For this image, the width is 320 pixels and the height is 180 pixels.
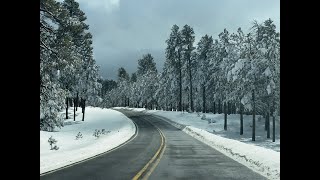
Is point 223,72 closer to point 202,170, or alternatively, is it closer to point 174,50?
point 174,50

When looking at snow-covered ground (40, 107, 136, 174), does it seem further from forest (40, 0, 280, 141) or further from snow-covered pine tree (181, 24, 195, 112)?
snow-covered pine tree (181, 24, 195, 112)

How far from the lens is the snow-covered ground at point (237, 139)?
55.5ft

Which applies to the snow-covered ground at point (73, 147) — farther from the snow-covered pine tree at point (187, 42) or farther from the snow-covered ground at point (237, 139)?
the snow-covered pine tree at point (187, 42)

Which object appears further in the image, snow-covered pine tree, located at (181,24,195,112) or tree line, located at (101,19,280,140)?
snow-covered pine tree, located at (181,24,195,112)

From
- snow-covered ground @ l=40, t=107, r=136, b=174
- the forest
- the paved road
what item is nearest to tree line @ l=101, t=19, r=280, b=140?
the forest

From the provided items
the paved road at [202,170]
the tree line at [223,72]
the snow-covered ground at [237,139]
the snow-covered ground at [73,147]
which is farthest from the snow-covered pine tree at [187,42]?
the paved road at [202,170]

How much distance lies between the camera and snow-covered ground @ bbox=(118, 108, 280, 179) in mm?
16906

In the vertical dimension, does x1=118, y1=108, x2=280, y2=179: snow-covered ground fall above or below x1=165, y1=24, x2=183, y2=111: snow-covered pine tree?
below

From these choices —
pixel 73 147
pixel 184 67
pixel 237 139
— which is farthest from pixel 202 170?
pixel 184 67

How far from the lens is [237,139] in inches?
2226

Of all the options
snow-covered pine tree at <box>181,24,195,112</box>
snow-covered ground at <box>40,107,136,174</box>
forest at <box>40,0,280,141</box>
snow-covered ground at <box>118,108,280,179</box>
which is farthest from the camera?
snow-covered pine tree at <box>181,24,195,112</box>
